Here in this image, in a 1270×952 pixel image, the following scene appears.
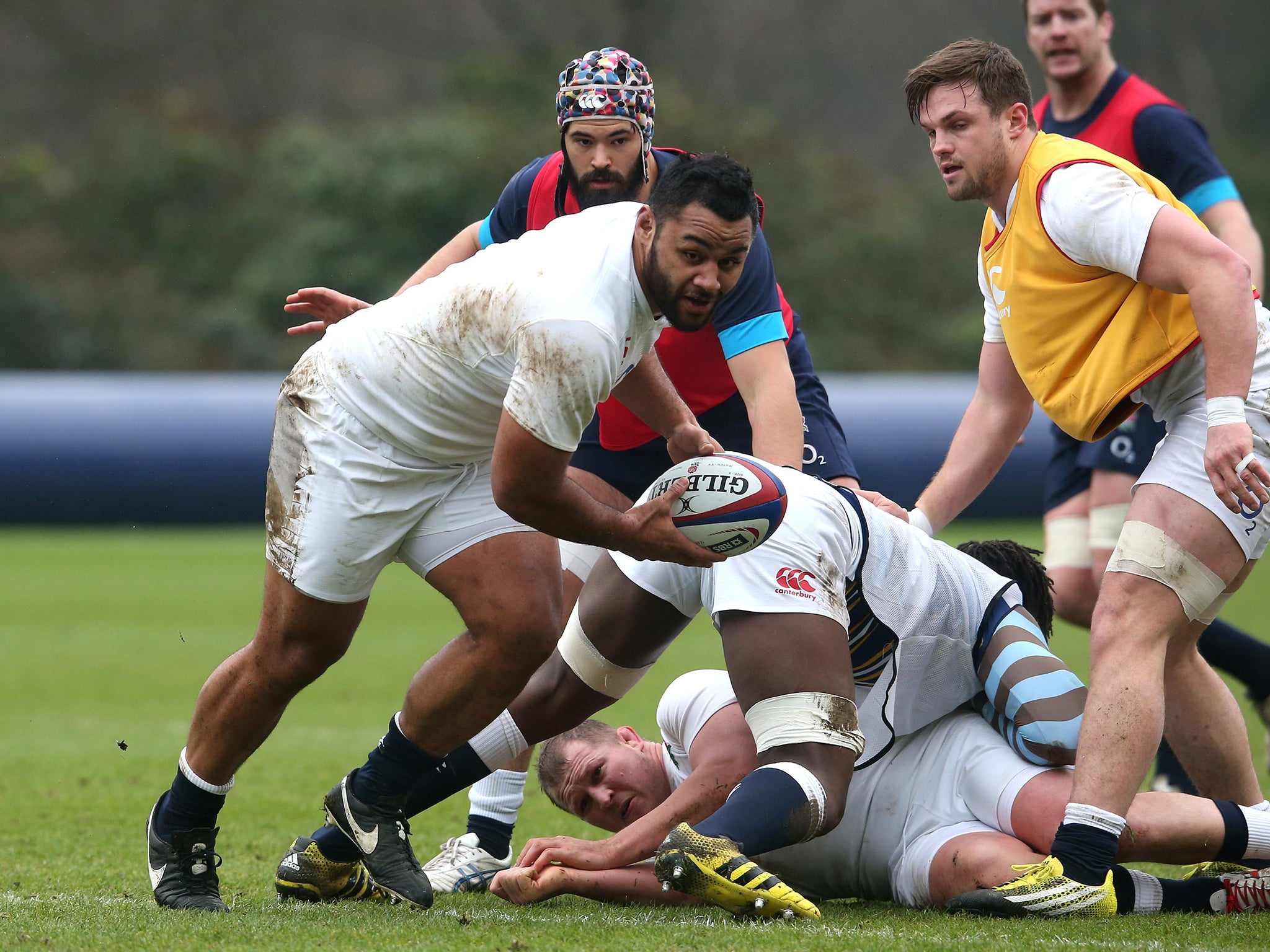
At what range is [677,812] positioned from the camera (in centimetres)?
313

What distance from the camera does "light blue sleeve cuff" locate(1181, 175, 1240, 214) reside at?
4.68 meters

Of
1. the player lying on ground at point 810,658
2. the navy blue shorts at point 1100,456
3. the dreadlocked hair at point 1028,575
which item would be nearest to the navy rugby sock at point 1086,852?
the player lying on ground at point 810,658

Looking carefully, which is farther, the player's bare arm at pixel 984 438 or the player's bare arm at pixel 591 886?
the player's bare arm at pixel 984 438

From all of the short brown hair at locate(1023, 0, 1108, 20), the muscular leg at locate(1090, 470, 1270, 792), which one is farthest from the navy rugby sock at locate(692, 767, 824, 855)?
the short brown hair at locate(1023, 0, 1108, 20)

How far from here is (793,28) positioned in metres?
25.9

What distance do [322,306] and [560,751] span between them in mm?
1251

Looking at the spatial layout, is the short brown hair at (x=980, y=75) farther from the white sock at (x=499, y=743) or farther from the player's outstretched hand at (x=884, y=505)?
the white sock at (x=499, y=743)

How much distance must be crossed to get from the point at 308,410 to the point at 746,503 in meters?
0.95

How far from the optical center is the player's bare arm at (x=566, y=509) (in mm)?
2748

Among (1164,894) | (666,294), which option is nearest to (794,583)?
(666,294)

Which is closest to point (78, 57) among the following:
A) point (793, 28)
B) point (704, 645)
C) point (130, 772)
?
point (793, 28)

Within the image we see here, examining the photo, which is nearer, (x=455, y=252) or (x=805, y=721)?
(x=805, y=721)

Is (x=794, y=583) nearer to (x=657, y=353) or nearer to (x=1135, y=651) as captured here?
(x=1135, y=651)

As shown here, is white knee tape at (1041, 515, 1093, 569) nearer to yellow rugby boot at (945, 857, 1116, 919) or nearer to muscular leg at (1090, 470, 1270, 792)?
muscular leg at (1090, 470, 1270, 792)
